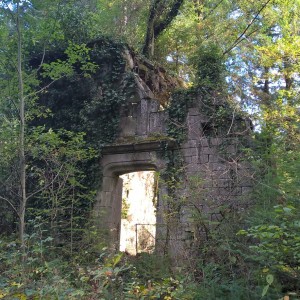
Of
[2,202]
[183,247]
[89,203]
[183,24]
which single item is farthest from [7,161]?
[183,24]

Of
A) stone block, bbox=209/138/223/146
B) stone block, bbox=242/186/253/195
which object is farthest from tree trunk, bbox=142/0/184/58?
stone block, bbox=242/186/253/195

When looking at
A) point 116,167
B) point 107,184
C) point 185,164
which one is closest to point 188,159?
point 185,164

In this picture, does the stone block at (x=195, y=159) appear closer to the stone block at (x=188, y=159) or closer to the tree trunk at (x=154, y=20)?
the stone block at (x=188, y=159)

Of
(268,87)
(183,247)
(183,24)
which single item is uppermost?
(183,24)

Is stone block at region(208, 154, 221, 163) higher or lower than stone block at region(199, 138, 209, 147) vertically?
lower

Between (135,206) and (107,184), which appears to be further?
(135,206)

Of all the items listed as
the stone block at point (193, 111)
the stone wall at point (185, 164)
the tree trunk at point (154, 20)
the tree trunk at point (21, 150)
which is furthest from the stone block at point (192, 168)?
the tree trunk at point (154, 20)

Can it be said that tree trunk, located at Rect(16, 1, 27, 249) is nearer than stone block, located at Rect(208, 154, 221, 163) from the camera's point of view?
Yes

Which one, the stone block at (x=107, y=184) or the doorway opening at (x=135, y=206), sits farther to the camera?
the doorway opening at (x=135, y=206)

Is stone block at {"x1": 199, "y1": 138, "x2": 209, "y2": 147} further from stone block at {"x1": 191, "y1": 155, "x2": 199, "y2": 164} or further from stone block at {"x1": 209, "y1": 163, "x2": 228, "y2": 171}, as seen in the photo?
stone block at {"x1": 209, "y1": 163, "x2": 228, "y2": 171}

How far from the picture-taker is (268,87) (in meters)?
15.9

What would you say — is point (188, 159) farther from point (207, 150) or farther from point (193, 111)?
point (193, 111)

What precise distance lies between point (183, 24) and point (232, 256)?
8853 millimetres

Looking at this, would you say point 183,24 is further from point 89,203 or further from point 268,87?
point 89,203
